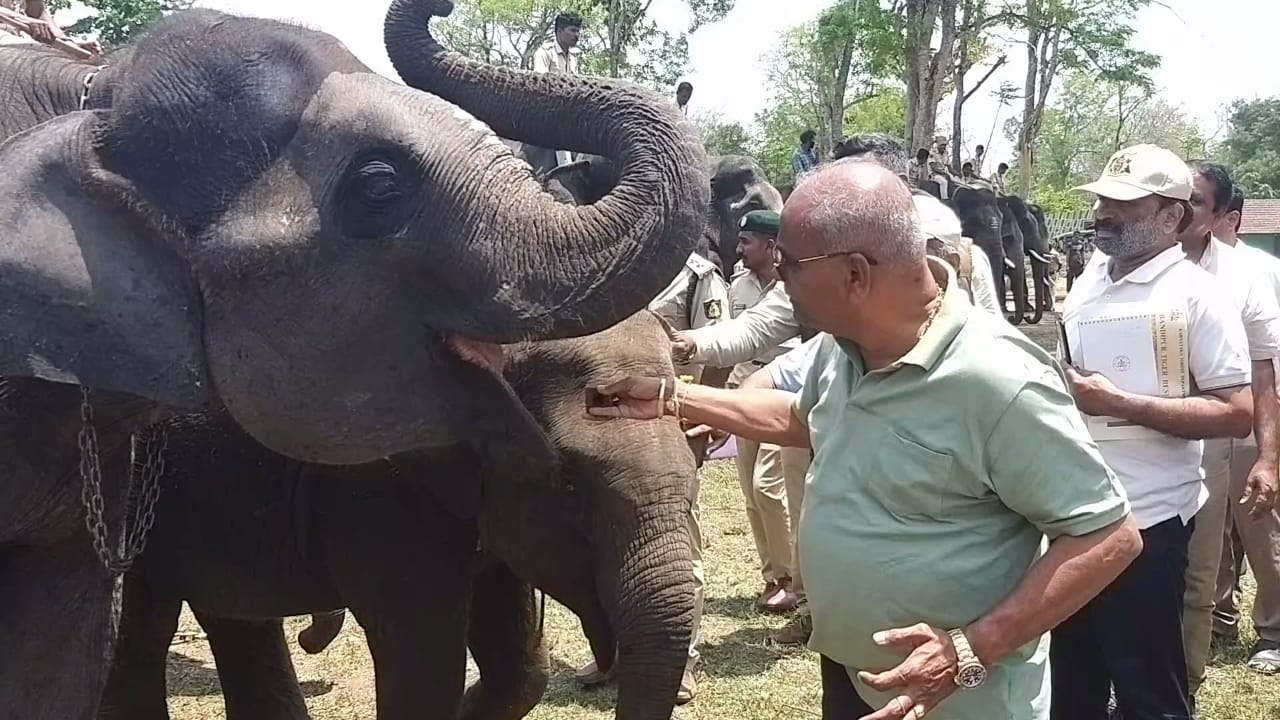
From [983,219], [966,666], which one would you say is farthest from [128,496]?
[983,219]

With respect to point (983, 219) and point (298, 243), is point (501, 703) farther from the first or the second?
point (983, 219)

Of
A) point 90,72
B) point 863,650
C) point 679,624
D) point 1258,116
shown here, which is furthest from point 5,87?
point 1258,116

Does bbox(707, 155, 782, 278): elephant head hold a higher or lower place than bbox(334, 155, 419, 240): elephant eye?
lower

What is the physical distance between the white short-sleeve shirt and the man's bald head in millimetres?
1822

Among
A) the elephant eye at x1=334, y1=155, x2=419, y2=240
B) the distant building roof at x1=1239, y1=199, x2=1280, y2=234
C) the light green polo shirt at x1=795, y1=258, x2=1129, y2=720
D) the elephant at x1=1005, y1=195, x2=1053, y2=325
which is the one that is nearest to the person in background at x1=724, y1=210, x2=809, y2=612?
the light green polo shirt at x1=795, y1=258, x2=1129, y2=720

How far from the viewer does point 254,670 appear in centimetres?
460

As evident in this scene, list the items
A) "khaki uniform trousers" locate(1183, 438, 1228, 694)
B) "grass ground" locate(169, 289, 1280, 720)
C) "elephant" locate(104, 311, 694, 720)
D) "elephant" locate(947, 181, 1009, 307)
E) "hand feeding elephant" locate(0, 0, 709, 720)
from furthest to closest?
"elephant" locate(947, 181, 1009, 307), "grass ground" locate(169, 289, 1280, 720), "khaki uniform trousers" locate(1183, 438, 1228, 694), "elephant" locate(104, 311, 694, 720), "hand feeding elephant" locate(0, 0, 709, 720)

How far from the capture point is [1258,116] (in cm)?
5812

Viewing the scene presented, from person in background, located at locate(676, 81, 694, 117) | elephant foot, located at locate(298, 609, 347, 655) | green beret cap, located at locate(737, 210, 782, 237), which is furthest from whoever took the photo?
person in background, located at locate(676, 81, 694, 117)

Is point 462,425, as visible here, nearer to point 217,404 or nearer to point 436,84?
point 217,404

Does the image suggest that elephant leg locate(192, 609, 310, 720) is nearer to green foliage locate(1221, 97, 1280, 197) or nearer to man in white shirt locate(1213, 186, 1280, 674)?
man in white shirt locate(1213, 186, 1280, 674)

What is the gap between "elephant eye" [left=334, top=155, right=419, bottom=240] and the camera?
2.55 metres

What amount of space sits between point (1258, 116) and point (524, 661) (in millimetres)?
61215

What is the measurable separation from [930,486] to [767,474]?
4.27 metres
